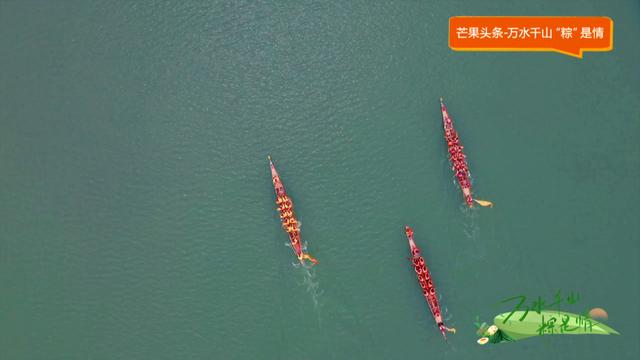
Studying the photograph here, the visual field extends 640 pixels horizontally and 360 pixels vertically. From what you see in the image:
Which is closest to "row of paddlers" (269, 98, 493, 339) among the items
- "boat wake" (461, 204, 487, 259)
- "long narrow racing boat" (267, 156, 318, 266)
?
"long narrow racing boat" (267, 156, 318, 266)

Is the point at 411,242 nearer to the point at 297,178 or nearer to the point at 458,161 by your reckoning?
the point at 458,161

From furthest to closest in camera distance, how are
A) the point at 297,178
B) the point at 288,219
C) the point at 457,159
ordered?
the point at 297,178
the point at 457,159
the point at 288,219

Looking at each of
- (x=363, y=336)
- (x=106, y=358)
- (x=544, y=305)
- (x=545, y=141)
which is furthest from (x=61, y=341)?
(x=545, y=141)

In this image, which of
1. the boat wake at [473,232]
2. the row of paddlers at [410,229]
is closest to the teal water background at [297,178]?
the boat wake at [473,232]

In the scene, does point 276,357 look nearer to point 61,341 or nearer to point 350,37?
point 61,341

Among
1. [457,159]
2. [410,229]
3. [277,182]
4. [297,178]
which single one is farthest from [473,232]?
[277,182]

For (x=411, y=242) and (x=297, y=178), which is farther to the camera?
(x=297, y=178)

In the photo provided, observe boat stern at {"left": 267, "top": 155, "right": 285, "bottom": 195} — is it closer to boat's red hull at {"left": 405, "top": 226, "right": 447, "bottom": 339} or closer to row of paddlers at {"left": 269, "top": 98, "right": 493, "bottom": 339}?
row of paddlers at {"left": 269, "top": 98, "right": 493, "bottom": 339}
